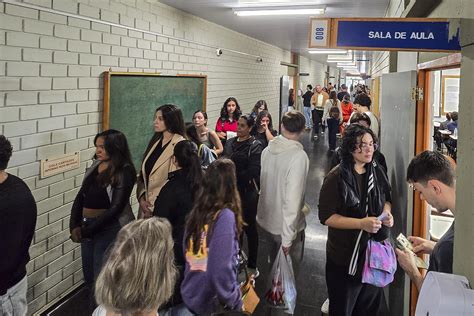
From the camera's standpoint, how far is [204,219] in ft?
7.35

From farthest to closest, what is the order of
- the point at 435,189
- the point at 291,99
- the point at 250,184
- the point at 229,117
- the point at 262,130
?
the point at 291,99 → the point at 229,117 → the point at 262,130 → the point at 250,184 → the point at 435,189

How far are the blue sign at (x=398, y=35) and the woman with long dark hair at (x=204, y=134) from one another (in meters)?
3.20

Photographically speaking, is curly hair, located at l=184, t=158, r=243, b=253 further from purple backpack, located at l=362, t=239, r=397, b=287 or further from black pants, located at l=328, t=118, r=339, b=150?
black pants, located at l=328, t=118, r=339, b=150

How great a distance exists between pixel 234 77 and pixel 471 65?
302 inches

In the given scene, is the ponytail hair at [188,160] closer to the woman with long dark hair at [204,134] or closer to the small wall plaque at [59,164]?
the small wall plaque at [59,164]

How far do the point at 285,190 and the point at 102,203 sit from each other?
1494mm

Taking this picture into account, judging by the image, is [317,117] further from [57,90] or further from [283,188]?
[57,90]

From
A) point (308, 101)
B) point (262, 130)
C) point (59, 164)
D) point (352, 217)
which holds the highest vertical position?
point (308, 101)

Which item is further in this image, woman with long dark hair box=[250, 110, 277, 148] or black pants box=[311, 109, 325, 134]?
black pants box=[311, 109, 325, 134]

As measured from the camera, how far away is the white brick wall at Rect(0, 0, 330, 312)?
313 cm

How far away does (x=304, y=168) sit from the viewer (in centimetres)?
316

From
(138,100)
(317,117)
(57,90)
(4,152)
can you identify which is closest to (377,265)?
(4,152)

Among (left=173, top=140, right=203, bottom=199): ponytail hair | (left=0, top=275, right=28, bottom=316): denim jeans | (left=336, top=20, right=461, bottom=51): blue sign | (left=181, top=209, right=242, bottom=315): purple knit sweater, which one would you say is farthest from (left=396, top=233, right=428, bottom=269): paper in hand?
(left=0, top=275, right=28, bottom=316): denim jeans

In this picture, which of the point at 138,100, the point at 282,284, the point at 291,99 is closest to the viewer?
the point at 282,284
